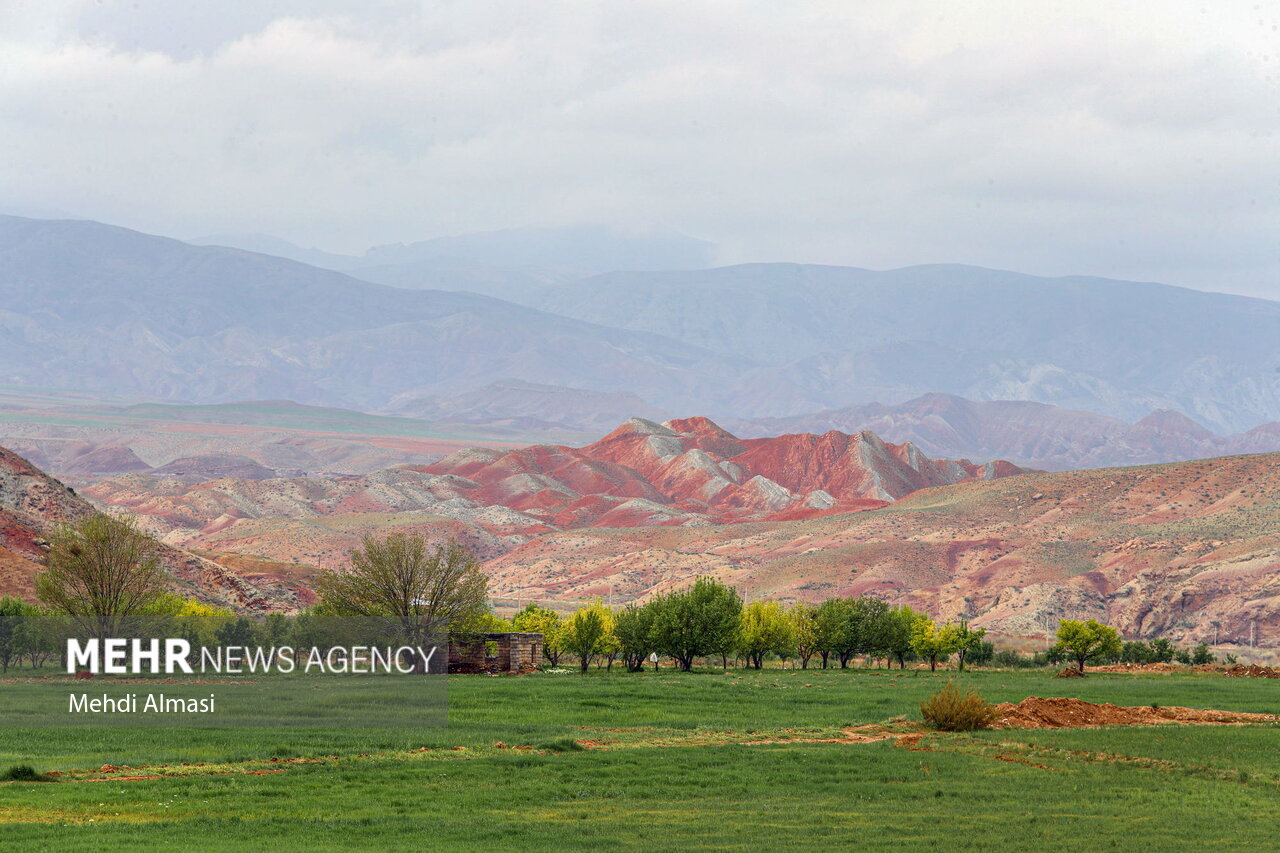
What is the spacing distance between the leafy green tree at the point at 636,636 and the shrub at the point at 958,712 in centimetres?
3485

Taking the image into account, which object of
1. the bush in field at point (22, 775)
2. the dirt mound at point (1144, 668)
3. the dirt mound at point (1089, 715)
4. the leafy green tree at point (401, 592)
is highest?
the leafy green tree at point (401, 592)

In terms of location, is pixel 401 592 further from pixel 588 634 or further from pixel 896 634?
pixel 896 634

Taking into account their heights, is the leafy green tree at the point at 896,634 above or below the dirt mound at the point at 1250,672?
above

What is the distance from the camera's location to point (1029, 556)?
151125mm

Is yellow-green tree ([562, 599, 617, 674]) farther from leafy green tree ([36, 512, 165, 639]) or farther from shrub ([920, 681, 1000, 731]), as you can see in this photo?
shrub ([920, 681, 1000, 731])

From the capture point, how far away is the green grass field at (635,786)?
26328 mm

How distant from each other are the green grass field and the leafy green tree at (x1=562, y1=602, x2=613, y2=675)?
99.3ft

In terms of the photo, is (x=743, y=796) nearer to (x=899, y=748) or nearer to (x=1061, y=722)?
(x=899, y=748)

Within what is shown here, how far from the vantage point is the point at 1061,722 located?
44500 mm

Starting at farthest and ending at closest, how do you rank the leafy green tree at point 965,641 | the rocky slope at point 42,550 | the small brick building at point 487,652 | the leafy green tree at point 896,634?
the rocky slope at point 42,550 < the leafy green tree at point 965,641 < the leafy green tree at point 896,634 < the small brick building at point 487,652

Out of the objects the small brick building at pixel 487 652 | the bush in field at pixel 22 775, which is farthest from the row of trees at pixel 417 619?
the bush in field at pixel 22 775

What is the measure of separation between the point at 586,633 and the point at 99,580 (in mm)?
26544

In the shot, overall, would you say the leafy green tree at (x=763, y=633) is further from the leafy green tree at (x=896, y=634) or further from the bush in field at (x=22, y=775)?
the bush in field at (x=22, y=775)

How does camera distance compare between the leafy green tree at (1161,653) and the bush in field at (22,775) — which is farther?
the leafy green tree at (1161,653)
